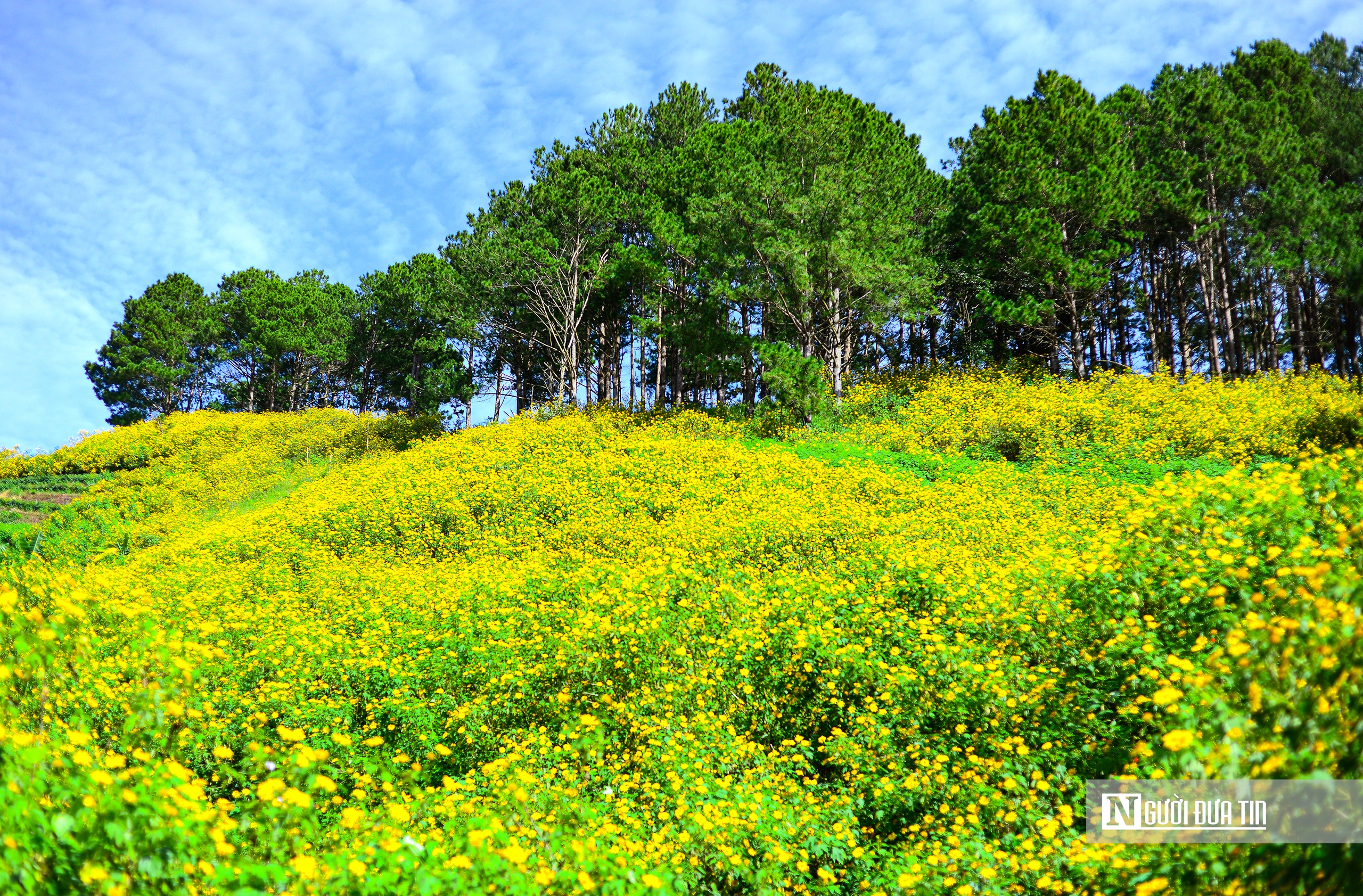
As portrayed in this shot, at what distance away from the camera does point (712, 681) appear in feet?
23.8

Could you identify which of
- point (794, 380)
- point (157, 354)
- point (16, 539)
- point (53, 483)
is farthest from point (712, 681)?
point (157, 354)

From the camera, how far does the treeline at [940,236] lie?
2297 centimetres

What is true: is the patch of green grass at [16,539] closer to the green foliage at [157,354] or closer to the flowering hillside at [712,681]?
the flowering hillside at [712,681]

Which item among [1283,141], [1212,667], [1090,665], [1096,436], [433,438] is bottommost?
[1090,665]

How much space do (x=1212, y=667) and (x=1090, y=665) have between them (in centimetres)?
267

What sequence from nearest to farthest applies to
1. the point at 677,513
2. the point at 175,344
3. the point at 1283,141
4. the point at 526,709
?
the point at 526,709 → the point at 677,513 → the point at 1283,141 → the point at 175,344

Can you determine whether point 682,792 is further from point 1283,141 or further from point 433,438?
point 1283,141

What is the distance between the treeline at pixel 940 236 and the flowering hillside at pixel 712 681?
9501mm

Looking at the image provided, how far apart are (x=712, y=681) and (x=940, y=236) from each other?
26316 millimetres

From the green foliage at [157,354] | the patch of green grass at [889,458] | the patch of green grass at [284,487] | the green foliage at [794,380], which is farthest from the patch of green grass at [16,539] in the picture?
the green foliage at [157,354]

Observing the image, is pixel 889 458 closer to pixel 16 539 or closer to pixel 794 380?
pixel 794 380

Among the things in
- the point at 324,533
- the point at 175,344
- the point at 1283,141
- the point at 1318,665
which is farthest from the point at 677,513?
the point at 175,344

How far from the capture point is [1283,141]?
2366 centimetres

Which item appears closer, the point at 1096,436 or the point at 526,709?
the point at 526,709
